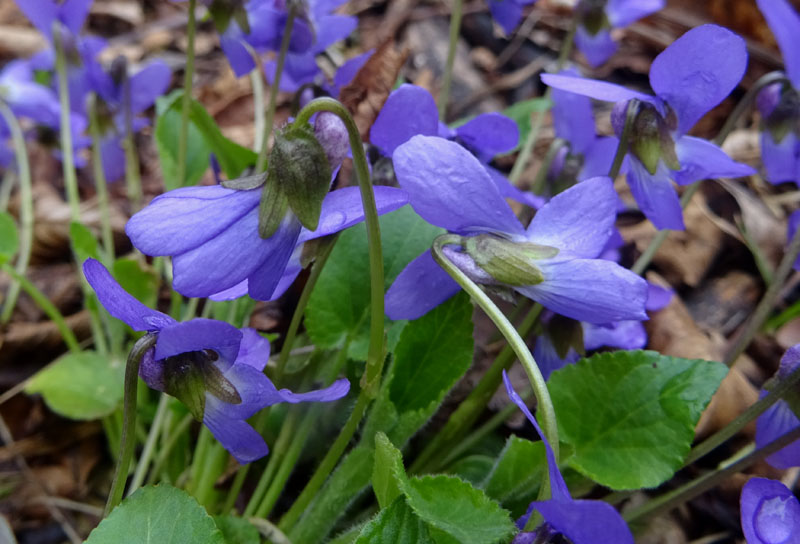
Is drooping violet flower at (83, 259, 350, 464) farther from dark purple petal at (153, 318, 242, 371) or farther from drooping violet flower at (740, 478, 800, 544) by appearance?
drooping violet flower at (740, 478, 800, 544)

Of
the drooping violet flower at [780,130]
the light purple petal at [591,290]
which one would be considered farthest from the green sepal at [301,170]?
the drooping violet flower at [780,130]

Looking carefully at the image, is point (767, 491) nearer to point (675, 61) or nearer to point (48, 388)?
point (675, 61)

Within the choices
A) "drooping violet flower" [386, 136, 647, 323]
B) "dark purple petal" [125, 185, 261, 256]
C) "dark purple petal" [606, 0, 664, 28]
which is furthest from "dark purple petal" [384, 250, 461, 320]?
"dark purple petal" [606, 0, 664, 28]

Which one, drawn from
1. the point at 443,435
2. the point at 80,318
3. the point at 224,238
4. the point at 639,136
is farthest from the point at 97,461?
the point at 639,136

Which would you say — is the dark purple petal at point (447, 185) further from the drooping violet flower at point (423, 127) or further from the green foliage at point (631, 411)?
the green foliage at point (631, 411)

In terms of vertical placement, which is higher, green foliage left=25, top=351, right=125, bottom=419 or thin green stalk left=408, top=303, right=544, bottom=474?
thin green stalk left=408, top=303, right=544, bottom=474

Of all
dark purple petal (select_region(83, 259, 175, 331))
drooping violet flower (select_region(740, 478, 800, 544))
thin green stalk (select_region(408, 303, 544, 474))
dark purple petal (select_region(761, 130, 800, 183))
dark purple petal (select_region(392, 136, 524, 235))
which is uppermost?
dark purple petal (select_region(392, 136, 524, 235))

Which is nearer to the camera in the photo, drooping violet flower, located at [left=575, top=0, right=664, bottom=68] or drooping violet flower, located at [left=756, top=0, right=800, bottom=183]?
drooping violet flower, located at [left=756, top=0, right=800, bottom=183]
